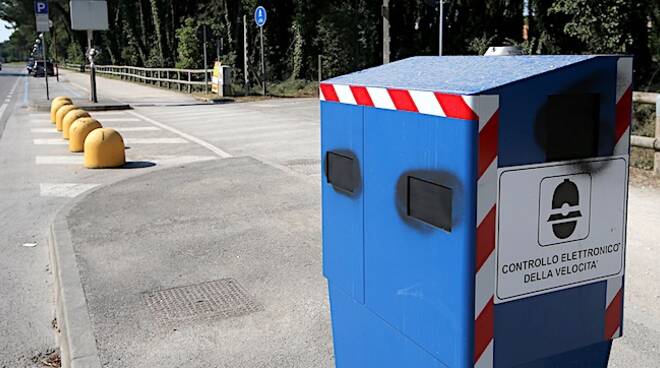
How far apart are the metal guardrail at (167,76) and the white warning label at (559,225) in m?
27.3

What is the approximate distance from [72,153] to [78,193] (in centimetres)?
374

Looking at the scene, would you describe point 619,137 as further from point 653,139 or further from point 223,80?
point 223,80

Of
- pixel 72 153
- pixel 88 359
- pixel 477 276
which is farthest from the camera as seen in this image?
pixel 72 153

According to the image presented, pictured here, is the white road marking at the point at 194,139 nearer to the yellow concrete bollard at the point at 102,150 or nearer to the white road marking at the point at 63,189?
the yellow concrete bollard at the point at 102,150

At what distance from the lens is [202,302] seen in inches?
202

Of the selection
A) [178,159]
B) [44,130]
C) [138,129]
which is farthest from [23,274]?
[44,130]

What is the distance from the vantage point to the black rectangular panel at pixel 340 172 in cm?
311

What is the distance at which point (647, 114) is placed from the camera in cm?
1425

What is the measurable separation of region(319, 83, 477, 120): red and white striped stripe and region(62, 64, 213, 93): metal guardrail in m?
26.7

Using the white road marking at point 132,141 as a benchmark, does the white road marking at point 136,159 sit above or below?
below

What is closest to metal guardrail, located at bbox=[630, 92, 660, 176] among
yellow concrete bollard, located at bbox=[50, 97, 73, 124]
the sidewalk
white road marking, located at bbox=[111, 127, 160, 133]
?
the sidewalk

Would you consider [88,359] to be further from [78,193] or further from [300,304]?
[78,193]

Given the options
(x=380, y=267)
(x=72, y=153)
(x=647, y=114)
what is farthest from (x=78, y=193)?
(x=647, y=114)

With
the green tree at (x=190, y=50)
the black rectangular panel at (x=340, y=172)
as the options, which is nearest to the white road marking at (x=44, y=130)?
the black rectangular panel at (x=340, y=172)
